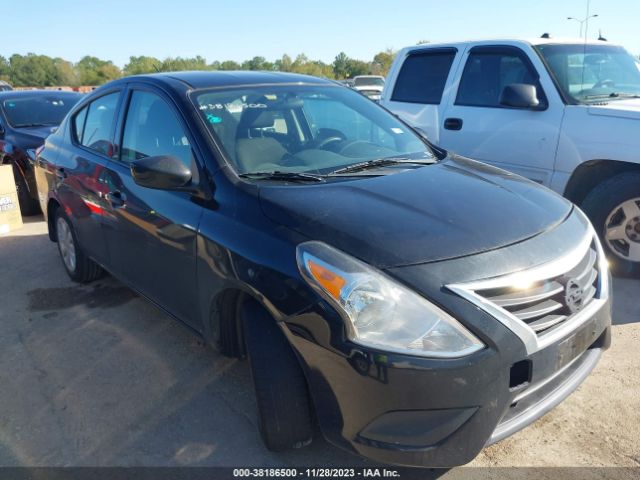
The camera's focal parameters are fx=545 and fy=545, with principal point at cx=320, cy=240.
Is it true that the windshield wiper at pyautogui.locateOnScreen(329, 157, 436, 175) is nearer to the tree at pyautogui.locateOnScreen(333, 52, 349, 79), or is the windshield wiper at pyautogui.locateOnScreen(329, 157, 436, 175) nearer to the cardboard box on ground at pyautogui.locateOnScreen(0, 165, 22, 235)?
the cardboard box on ground at pyautogui.locateOnScreen(0, 165, 22, 235)

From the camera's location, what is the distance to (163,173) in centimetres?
266

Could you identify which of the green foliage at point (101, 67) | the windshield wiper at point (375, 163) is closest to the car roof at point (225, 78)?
the windshield wiper at point (375, 163)

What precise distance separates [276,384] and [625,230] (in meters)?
3.40

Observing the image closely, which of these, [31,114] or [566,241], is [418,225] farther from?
[31,114]

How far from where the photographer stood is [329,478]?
2.37 metres

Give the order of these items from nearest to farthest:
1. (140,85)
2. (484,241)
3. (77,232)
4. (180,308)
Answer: (484,241), (180,308), (140,85), (77,232)

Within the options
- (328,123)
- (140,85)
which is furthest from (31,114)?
(328,123)

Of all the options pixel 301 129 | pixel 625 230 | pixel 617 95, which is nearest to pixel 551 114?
pixel 617 95

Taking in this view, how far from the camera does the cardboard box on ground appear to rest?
6.40m

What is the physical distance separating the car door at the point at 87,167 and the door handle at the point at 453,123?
314 centimetres

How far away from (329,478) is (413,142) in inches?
83.0

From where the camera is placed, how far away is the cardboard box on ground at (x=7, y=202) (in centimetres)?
640

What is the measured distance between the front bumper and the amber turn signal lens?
12cm

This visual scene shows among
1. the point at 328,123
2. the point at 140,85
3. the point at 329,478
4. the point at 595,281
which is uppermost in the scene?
the point at 140,85
